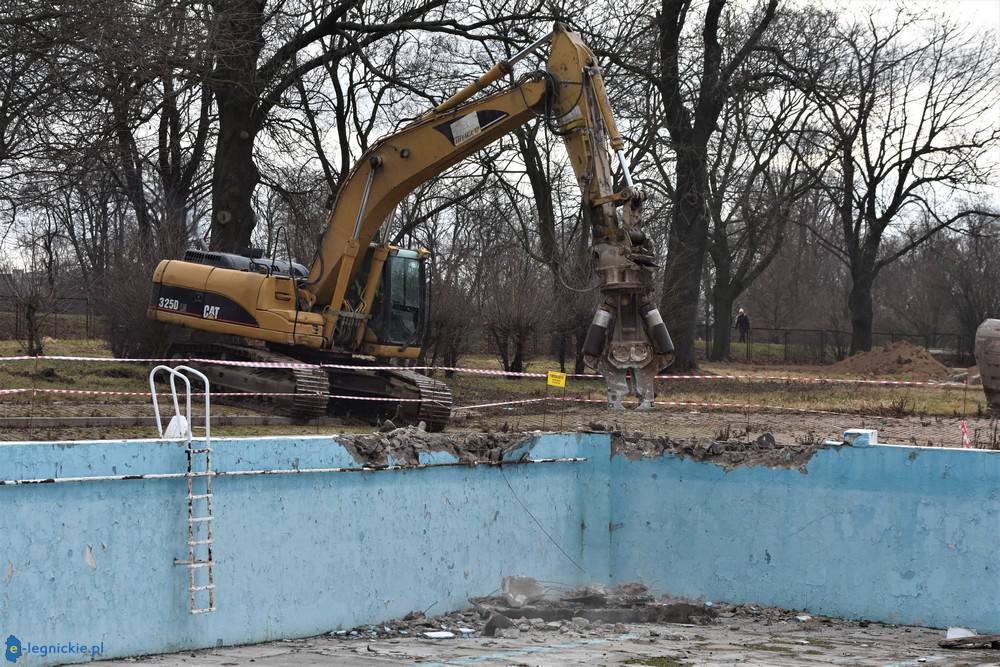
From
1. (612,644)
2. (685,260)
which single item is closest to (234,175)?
(685,260)

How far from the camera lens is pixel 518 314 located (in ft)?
95.5

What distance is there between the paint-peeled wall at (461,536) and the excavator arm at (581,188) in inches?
98.7

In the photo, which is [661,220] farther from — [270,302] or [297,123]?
[270,302]

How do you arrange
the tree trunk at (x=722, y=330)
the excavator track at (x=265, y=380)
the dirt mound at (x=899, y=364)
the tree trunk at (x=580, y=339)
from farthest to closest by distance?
the tree trunk at (x=722, y=330)
the dirt mound at (x=899, y=364)
the tree trunk at (x=580, y=339)
the excavator track at (x=265, y=380)

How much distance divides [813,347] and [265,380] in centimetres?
3928

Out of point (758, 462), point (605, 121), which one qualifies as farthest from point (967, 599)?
point (605, 121)

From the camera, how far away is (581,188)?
16562 millimetres

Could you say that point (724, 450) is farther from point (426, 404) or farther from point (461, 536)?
point (426, 404)

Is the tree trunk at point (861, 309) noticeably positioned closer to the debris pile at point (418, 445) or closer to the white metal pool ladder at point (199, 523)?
the debris pile at point (418, 445)

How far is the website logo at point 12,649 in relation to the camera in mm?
8164

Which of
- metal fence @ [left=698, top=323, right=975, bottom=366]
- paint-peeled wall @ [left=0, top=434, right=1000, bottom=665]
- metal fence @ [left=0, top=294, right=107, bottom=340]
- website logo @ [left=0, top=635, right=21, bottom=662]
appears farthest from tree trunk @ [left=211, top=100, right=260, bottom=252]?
metal fence @ [left=698, top=323, right=975, bottom=366]

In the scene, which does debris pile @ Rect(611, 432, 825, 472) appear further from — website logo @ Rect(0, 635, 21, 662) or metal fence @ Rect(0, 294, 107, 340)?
metal fence @ Rect(0, 294, 107, 340)

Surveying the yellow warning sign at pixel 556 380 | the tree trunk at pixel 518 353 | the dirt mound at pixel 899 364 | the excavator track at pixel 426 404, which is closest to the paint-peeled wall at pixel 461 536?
the yellow warning sign at pixel 556 380

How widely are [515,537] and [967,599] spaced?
13.5 feet
